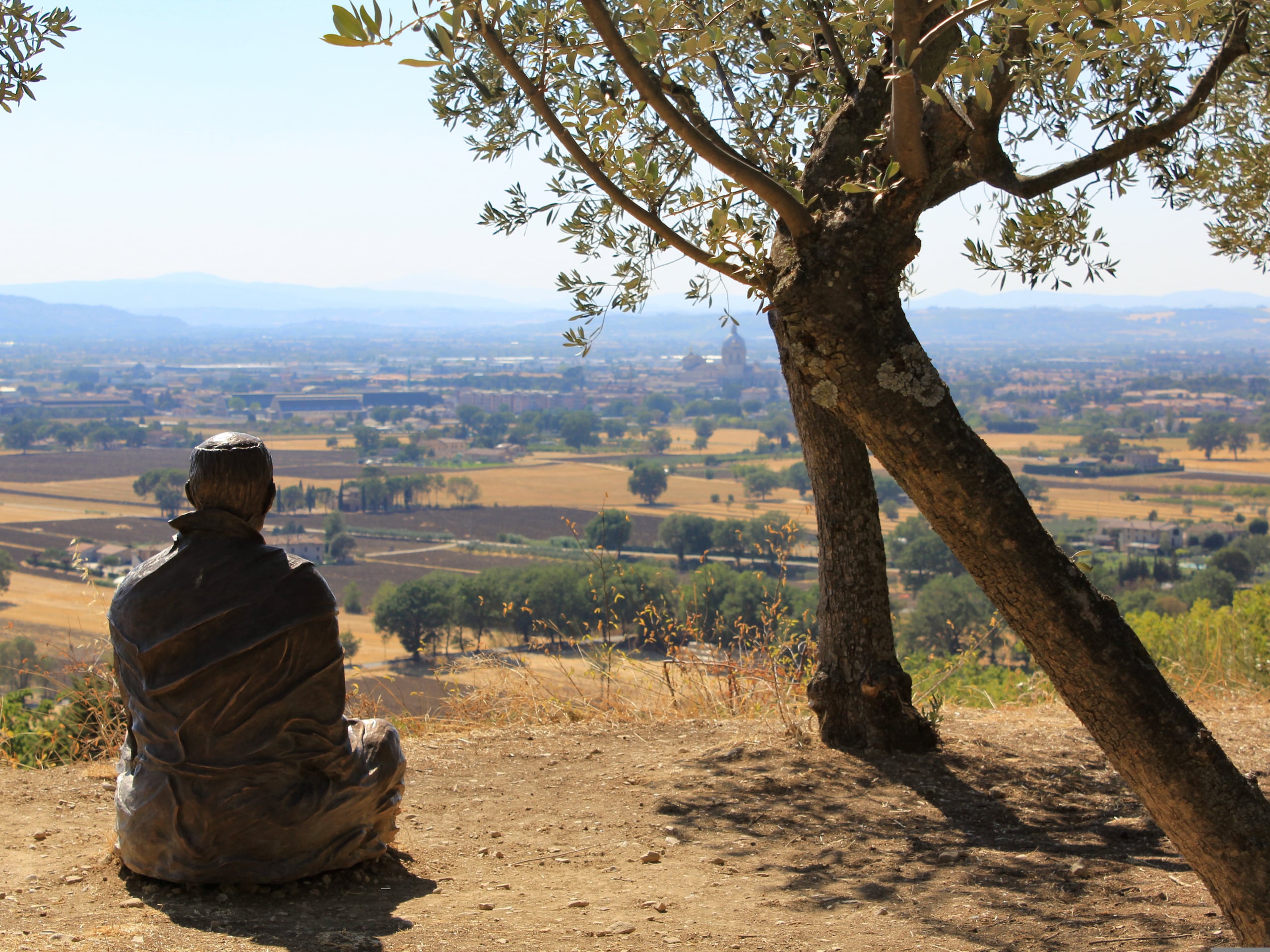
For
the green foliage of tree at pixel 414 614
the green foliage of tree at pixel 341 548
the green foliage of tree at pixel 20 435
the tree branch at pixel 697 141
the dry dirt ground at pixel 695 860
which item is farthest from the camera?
the green foliage of tree at pixel 20 435

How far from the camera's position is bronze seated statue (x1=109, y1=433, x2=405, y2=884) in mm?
3277

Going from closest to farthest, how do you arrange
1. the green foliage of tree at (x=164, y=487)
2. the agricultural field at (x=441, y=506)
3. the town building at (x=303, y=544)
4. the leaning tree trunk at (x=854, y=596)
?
the leaning tree trunk at (x=854, y=596) → the agricultural field at (x=441, y=506) → the town building at (x=303, y=544) → the green foliage of tree at (x=164, y=487)

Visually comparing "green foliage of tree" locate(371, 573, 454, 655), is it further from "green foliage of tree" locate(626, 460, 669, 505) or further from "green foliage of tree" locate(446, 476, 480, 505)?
"green foliage of tree" locate(446, 476, 480, 505)

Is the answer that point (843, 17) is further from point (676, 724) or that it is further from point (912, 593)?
point (912, 593)

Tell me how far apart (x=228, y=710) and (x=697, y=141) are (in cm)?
247

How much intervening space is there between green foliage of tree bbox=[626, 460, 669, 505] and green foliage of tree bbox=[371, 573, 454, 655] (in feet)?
58.0

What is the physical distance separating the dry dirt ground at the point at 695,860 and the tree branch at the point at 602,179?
7.55 feet

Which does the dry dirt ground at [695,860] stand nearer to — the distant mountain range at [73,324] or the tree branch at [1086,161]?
the tree branch at [1086,161]

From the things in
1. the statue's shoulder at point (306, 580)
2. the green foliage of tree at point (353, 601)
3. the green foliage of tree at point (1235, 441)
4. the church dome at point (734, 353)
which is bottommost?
the green foliage of tree at point (353, 601)

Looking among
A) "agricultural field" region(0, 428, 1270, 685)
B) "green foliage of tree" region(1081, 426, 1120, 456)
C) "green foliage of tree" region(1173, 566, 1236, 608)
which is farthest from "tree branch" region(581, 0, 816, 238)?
"green foliage of tree" region(1081, 426, 1120, 456)

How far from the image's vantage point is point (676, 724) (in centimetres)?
607

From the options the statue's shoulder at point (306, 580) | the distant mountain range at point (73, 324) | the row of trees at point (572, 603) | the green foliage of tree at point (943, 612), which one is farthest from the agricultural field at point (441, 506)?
the distant mountain range at point (73, 324)

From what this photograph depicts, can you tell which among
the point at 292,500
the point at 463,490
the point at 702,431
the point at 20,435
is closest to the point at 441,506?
the point at 463,490

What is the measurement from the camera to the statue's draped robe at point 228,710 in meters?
3.28
